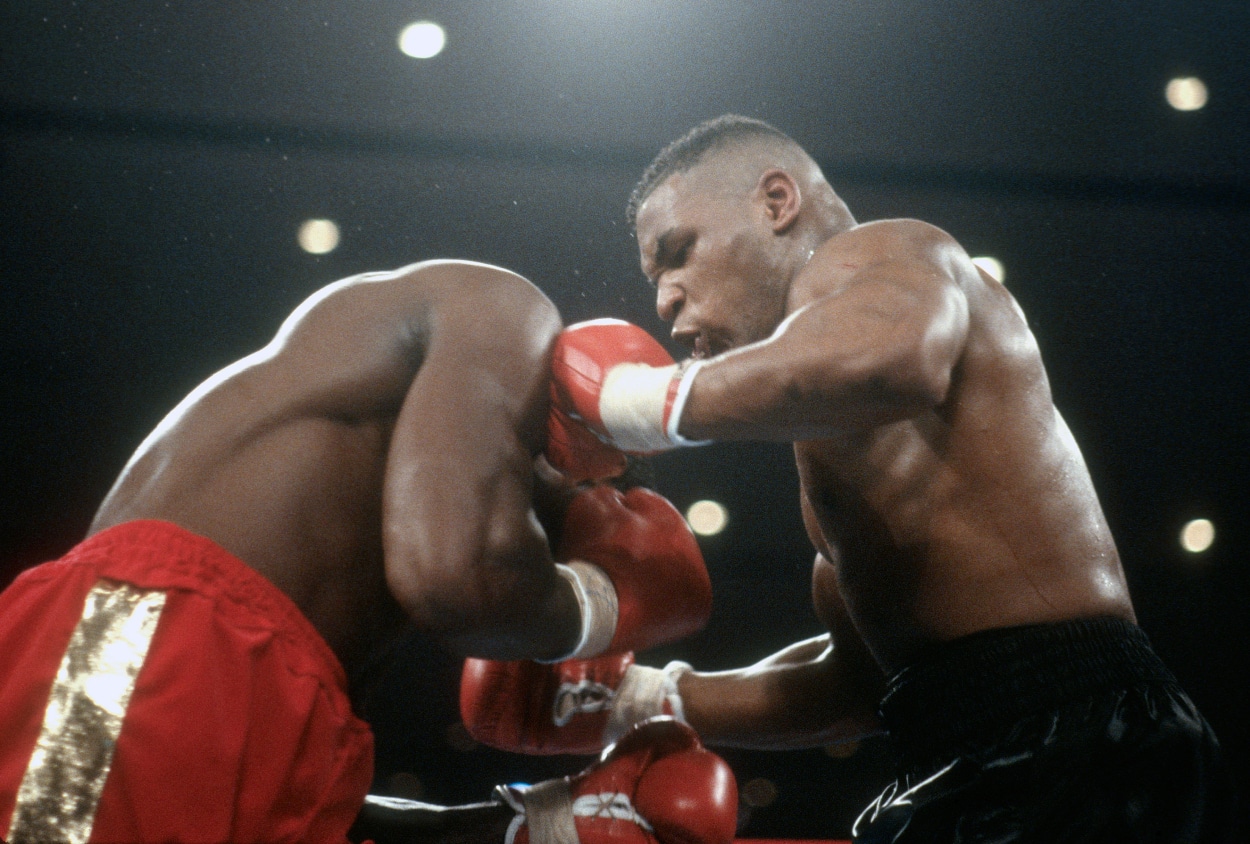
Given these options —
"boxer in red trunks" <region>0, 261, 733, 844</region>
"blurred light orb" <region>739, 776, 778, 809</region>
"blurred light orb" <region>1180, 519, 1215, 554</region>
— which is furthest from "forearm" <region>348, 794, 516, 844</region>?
"blurred light orb" <region>1180, 519, 1215, 554</region>

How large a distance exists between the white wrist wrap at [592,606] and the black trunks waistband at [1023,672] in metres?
0.46

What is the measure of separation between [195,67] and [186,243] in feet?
1.93

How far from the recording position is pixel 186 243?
3348 mm

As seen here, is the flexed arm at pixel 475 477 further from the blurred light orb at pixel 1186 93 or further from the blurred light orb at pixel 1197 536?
the blurred light orb at pixel 1197 536

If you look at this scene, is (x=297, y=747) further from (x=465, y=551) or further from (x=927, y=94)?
(x=927, y=94)

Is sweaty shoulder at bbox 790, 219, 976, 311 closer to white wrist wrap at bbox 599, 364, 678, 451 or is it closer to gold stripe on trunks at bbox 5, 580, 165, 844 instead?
white wrist wrap at bbox 599, 364, 678, 451

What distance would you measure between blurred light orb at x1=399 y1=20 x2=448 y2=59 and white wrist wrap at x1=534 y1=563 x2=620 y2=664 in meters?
2.22

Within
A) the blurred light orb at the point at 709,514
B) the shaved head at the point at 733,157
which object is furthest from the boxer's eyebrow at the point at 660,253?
the blurred light orb at the point at 709,514

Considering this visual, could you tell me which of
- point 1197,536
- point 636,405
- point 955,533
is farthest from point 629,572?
point 1197,536

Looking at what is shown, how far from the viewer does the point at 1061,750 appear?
1.21 meters

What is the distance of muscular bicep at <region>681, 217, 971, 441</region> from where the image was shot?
44.9 inches

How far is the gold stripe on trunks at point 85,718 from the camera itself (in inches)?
37.3

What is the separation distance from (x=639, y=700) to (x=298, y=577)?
801mm

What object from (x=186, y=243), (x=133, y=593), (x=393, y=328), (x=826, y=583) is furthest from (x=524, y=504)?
(x=186, y=243)
